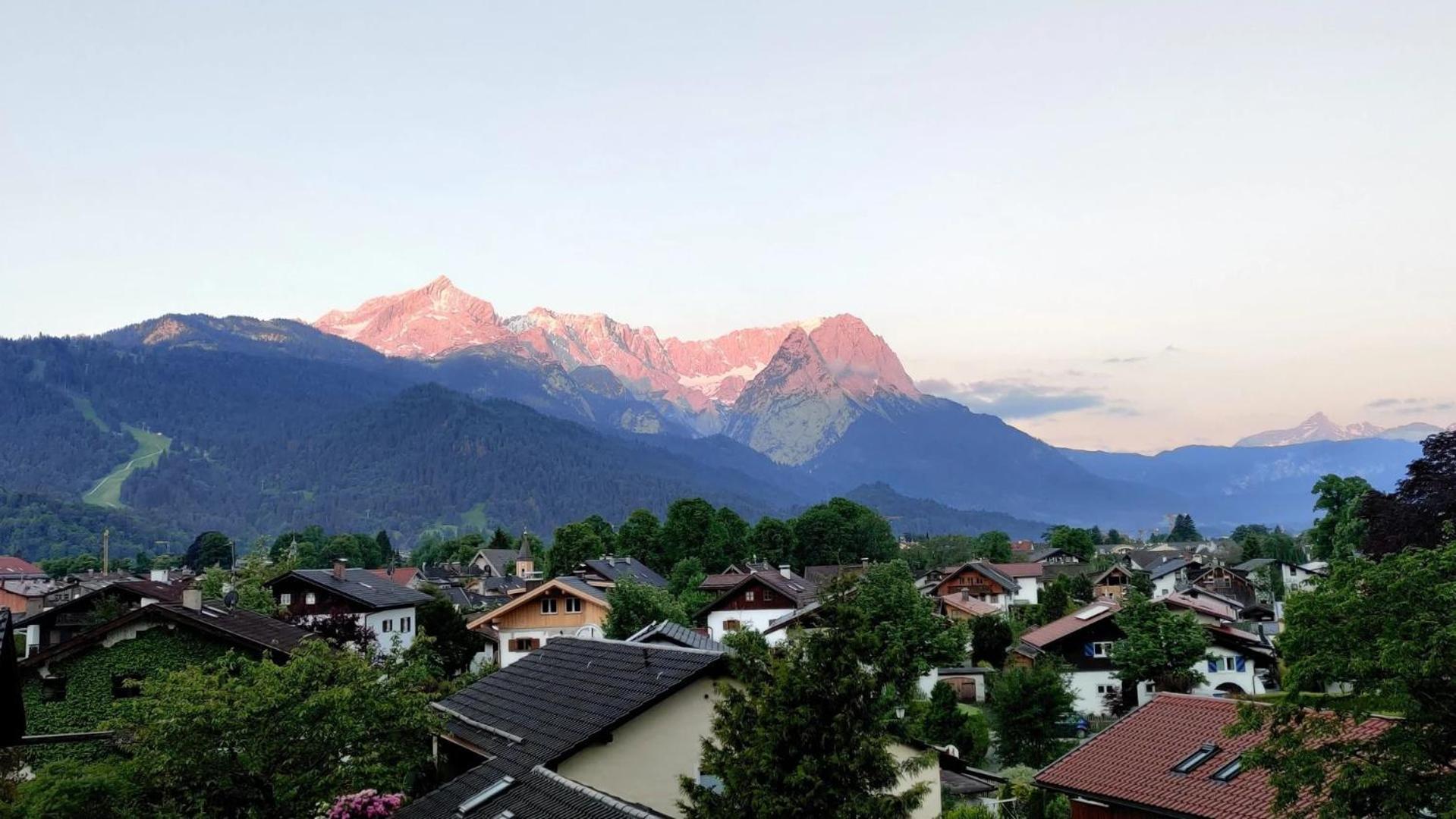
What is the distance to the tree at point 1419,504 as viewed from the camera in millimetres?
49225

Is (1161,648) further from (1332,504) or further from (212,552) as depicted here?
(212,552)

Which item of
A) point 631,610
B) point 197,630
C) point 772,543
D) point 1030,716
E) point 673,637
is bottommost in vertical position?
point 772,543

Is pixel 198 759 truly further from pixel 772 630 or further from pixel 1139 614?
pixel 772 630

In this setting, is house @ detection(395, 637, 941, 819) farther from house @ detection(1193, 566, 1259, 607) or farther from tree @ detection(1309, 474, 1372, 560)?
house @ detection(1193, 566, 1259, 607)

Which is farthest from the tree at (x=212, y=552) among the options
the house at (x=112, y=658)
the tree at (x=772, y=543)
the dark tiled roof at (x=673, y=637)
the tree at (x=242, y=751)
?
the tree at (x=242, y=751)

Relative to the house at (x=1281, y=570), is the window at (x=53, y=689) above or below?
above

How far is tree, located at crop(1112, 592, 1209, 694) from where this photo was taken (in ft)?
153

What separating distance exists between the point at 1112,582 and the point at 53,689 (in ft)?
297

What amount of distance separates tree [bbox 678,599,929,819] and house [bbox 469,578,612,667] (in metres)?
48.9

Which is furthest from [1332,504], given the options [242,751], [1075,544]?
[242,751]

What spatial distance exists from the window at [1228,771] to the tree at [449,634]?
140 feet

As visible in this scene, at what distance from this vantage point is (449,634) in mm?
58531

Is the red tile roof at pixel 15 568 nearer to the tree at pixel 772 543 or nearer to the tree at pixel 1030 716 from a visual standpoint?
the tree at pixel 772 543

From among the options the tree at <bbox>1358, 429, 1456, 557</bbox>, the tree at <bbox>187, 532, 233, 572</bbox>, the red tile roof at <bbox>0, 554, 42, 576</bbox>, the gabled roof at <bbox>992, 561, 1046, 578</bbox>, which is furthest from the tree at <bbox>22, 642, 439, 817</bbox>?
the tree at <bbox>187, 532, 233, 572</bbox>
